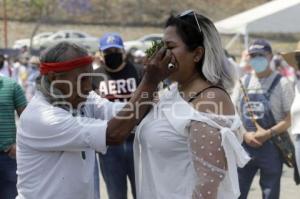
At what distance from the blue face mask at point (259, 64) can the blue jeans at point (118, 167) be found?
1335 millimetres

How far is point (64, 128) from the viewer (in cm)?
294

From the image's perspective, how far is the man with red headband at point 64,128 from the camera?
9.59ft

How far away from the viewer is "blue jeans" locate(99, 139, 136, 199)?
5.73 metres

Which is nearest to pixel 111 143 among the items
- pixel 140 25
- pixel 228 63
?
pixel 228 63

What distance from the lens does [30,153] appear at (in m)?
3.04

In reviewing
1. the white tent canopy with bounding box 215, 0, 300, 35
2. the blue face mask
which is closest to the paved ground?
the blue face mask

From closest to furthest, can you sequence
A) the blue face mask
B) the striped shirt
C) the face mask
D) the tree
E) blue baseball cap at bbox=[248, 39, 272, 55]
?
the striped shirt, the blue face mask, blue baseball cap at bbox=[248, 39, 272, 55], the face mask, the tree

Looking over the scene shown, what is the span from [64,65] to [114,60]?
322cm

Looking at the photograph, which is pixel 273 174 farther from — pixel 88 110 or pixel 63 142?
pixel 63 142

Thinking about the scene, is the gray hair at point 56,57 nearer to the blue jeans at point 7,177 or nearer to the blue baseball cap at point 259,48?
the blue jeans at point 7,177

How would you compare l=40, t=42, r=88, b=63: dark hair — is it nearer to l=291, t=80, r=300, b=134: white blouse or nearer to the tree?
l=291, t=80, r=300, b=134: white blouse

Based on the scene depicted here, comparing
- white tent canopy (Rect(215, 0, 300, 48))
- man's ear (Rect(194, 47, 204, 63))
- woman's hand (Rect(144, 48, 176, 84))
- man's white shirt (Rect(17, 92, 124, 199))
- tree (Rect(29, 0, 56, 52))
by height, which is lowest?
man's white shirt (Rect(17, 92, 124, 199))

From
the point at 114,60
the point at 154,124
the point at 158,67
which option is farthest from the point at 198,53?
the point at 114,60

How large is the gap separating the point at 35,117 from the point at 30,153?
7.4 inches
